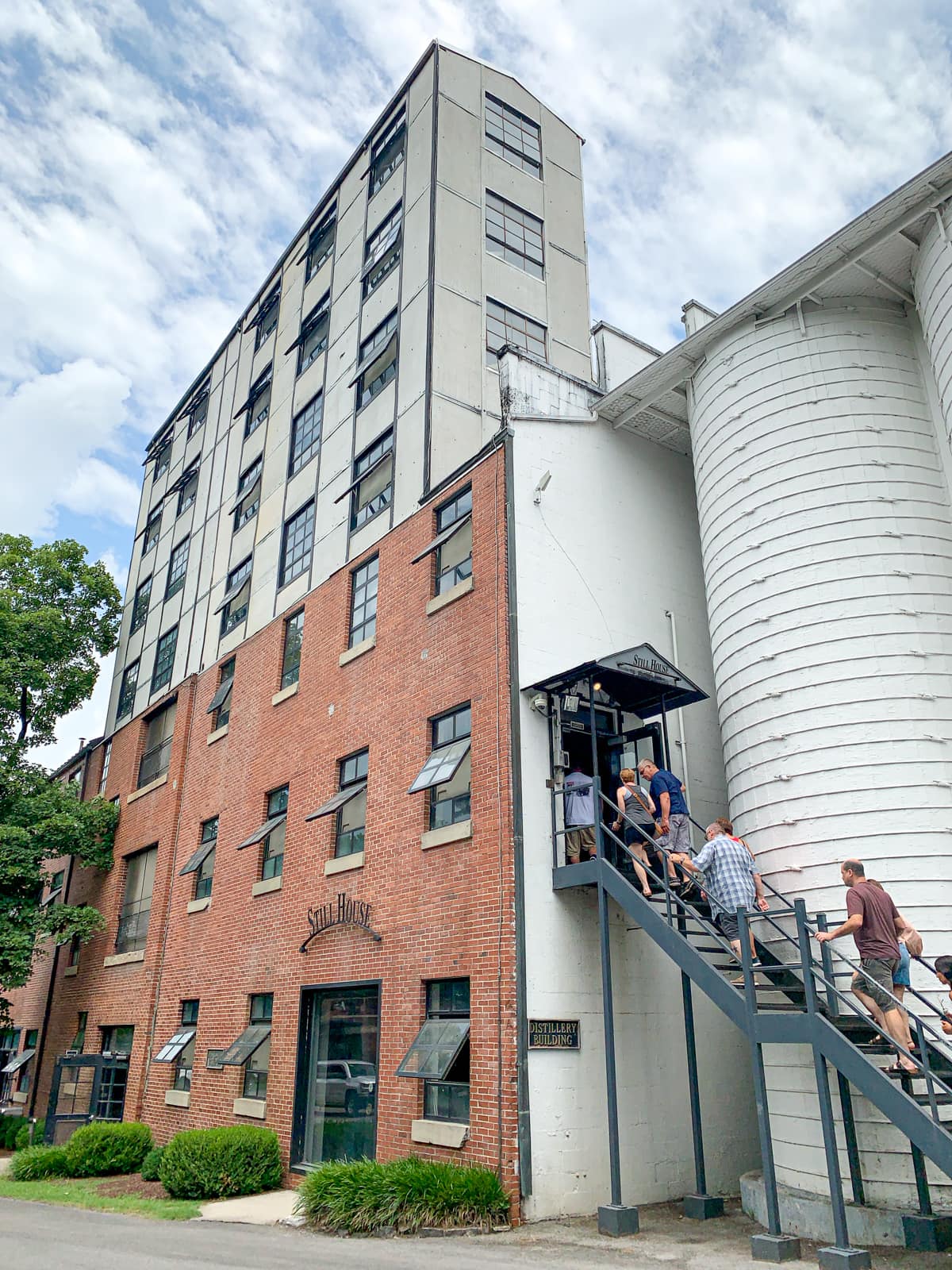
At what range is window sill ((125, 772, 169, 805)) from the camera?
72.9 feet

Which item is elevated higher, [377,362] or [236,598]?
[377,362]

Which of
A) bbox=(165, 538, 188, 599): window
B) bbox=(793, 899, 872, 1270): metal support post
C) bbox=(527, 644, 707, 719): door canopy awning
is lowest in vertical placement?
bbox=(793, 899, 872, 1270): metal support post

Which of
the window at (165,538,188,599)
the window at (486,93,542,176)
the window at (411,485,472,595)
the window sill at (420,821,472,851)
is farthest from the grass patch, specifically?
the window at (486,93,542,176)

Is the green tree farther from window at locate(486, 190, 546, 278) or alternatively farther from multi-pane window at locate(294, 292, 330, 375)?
window at locate(486, 190, 546, 278)

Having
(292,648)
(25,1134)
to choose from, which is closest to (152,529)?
(292,648)

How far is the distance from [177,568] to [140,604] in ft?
9.00

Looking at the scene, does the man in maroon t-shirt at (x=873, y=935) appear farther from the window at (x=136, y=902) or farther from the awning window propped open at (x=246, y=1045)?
the window at (x=136, y=902)

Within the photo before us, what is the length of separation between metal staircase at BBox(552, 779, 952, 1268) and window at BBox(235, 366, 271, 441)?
15.5 meters

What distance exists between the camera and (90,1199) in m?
13.6

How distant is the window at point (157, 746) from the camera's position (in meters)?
23.3

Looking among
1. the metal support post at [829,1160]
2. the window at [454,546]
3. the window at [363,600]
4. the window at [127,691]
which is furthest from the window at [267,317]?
the metal support post at [829,1160]

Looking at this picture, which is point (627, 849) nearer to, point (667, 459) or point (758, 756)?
point (758, 756)

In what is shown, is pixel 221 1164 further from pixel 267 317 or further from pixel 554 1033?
pixel 267 317

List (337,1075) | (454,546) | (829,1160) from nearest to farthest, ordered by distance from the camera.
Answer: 1. (829,1160)
2. (337,1075)
3. (454,546)
